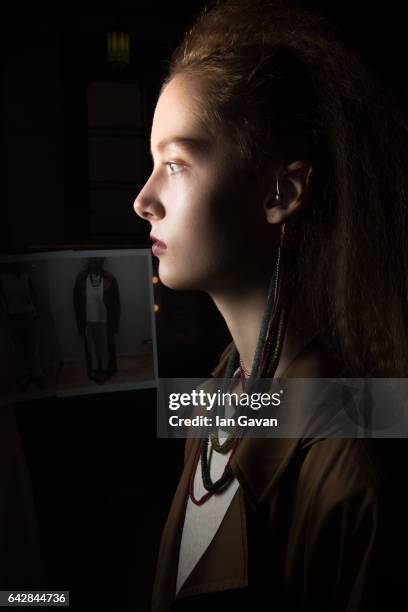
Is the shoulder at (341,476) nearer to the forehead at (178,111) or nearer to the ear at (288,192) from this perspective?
the ear at (288,192)

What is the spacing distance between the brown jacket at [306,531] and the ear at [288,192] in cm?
18

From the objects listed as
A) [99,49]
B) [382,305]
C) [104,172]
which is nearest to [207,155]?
[382,305]

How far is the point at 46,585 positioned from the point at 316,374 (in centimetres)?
65

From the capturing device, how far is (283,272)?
66cm

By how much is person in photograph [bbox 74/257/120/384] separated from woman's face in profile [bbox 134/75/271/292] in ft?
0.93

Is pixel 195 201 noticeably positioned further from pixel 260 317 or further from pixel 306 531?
pixel 306 531

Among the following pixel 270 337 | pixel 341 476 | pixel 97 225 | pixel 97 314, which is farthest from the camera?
pixel 97 225

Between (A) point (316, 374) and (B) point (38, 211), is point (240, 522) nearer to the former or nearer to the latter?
(A) point (316, 374)

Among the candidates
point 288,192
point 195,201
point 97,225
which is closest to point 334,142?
point 288,192

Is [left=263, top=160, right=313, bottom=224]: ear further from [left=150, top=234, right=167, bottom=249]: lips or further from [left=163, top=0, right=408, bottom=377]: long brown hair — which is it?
[left=150, top=234, right=167, bottom=249]: lips

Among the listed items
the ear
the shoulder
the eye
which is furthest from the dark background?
the shoulder

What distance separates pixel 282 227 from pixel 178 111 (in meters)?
0.20

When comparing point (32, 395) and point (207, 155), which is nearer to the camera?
point (207, 155)

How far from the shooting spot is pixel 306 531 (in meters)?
0.57
